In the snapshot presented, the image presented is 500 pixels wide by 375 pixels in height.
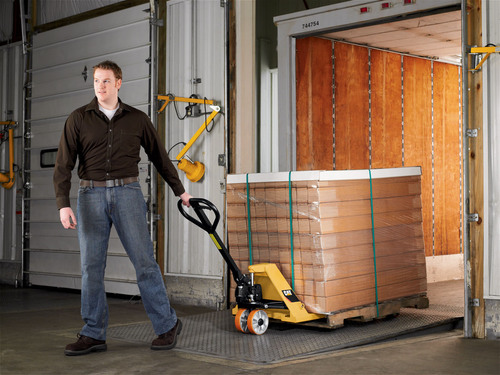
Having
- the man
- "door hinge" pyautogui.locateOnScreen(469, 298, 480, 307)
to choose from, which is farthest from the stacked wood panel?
the man

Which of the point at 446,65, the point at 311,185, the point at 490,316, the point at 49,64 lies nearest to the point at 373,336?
the point at 490,316

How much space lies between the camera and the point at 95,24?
936cm

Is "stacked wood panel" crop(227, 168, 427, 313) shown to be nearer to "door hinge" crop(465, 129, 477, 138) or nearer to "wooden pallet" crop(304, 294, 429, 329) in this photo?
"wooden pallet" crop(304, 294, 429, 329)

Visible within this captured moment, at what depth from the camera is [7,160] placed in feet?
35.1

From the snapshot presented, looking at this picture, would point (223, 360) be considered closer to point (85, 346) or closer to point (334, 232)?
point (85, 346)

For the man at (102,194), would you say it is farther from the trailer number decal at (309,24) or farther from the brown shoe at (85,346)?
the trailer number decal at (309,24)

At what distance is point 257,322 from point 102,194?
1695mm

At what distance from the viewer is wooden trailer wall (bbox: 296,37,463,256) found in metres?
8.39

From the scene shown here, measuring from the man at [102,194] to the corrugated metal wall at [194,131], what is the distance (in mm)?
2553

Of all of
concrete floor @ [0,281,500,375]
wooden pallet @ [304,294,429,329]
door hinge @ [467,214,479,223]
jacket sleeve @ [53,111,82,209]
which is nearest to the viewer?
concrete floor @ [0,281,500,375]

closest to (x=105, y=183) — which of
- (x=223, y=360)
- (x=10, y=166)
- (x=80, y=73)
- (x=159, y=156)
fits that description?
(x=159, y=156)

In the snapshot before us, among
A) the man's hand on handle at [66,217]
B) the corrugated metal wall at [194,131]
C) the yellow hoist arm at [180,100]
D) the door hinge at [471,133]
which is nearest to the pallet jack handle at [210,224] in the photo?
the man's hand on handle at [66,217]

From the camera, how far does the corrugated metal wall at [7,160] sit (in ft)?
34.6

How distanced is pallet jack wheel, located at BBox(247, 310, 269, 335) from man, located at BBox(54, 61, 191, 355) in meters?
0.86
